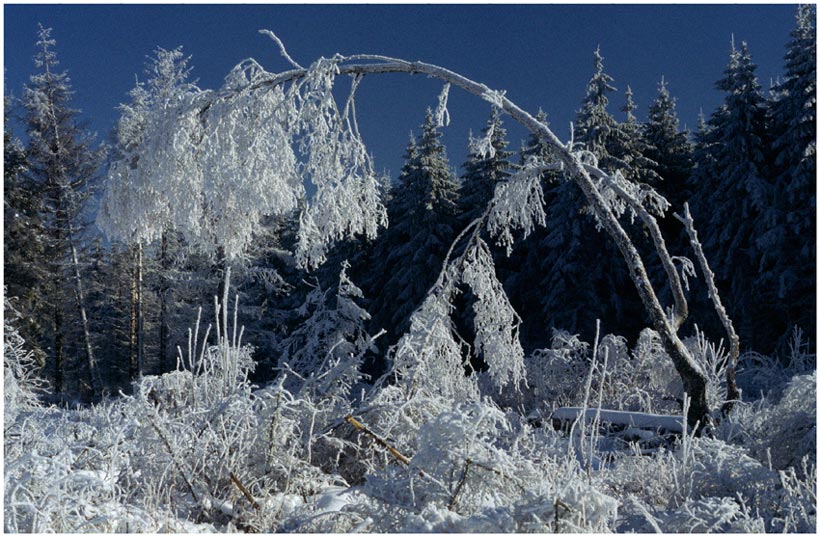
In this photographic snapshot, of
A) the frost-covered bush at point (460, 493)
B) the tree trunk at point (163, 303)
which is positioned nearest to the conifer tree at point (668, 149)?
the tree trunk at point (163, 303)

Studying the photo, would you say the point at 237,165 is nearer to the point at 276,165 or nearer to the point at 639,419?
the point at 276,165

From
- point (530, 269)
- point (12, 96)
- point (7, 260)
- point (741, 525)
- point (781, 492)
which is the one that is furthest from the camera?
point (530, 269)

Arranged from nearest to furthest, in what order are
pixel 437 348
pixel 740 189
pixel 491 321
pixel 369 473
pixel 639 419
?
pixel 369 473
pixel 639 419
pixel 437 348
pixel 491 321
pixel 740 189

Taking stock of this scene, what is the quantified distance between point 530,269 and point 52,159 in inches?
596

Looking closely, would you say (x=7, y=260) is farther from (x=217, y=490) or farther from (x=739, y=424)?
(x=739, y=424)

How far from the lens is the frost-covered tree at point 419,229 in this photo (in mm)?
21672

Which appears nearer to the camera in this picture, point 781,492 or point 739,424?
point 781,492

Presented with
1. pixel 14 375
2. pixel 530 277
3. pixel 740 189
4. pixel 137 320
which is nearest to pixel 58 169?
pixel 137 320

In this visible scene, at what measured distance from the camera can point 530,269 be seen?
22.0m

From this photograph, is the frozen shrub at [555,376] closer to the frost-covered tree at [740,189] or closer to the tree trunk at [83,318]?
the frost-covered tree at [740,189]

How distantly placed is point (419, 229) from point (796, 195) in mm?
11404

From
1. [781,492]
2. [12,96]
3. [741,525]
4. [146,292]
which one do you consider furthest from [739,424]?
[146,292]

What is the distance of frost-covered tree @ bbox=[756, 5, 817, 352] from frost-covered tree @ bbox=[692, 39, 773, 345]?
51 centimetres

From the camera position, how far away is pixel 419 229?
2255 cm
